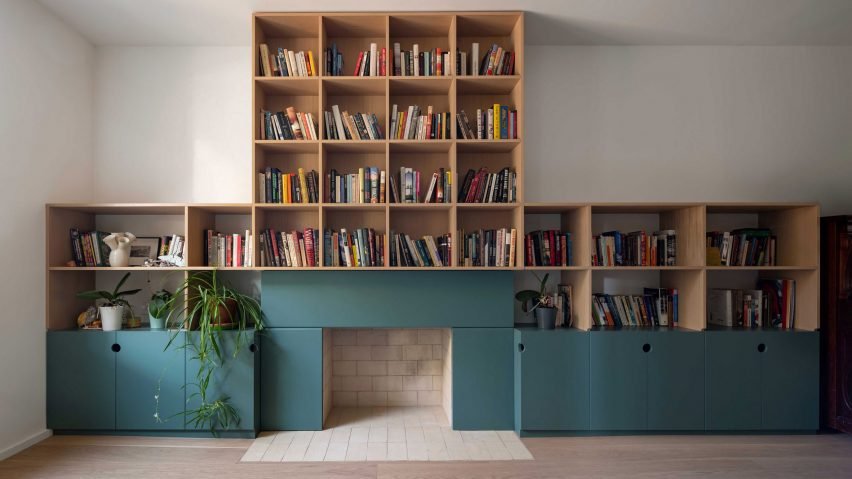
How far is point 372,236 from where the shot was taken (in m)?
3.35

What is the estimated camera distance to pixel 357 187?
3.35 metres

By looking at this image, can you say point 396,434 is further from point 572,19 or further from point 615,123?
point 572,19

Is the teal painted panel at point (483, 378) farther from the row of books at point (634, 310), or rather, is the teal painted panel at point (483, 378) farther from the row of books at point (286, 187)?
the row of books at point (286, 187)

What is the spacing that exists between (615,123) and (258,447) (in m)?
3.42

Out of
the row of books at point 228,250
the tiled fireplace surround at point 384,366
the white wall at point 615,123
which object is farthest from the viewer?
the tiled fireplace surround at point 384,366

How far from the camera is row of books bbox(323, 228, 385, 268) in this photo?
332cm

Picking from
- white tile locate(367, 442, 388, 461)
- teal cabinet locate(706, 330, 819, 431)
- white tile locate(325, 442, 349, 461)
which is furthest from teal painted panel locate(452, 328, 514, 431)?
teal cabinet locate(706, 330, 819, 431)

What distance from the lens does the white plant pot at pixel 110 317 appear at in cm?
332

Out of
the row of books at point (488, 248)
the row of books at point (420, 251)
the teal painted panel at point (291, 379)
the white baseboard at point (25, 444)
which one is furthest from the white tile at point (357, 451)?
the white baseboard at point (25, 444)

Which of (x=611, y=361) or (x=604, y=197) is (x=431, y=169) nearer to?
(x=604, y=197)

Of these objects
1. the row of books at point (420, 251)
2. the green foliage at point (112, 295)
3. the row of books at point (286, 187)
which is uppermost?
the row of books at point (286, 187)

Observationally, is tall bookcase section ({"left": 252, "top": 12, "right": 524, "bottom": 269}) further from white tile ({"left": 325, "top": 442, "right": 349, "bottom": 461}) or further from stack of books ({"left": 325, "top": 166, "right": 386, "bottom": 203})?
white tile ({"left": 325, "top": 442, "right": 349, "bottom": 461})

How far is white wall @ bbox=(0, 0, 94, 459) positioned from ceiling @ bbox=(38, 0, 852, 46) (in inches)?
10.2

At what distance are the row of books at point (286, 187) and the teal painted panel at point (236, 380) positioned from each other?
924 mm
